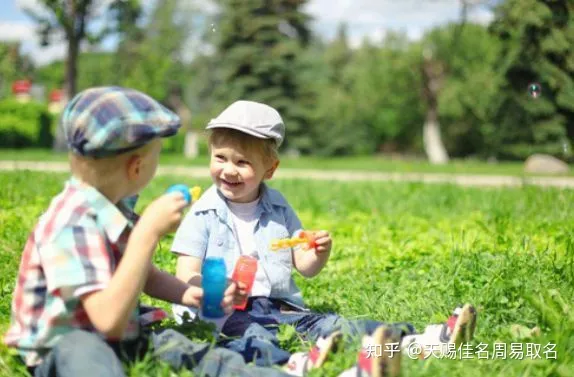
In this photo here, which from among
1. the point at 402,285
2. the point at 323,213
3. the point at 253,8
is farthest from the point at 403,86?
the point at 402,285

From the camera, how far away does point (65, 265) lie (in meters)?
2.09

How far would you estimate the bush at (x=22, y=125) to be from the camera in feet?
95.1

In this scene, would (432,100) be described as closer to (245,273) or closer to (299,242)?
(299,242)

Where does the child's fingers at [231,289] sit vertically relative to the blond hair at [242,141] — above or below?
below

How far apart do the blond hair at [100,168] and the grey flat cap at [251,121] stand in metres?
0.72

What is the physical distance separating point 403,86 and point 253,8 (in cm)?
1369

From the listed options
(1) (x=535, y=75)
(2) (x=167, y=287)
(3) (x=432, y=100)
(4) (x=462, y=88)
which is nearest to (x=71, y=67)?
(1) (x=535, y=75)

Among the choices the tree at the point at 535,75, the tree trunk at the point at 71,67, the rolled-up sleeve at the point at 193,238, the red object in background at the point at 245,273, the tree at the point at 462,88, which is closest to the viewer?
the red object in background at the point at 245,273

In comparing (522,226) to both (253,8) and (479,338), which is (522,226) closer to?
(479,338)

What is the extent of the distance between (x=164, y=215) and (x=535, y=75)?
2481 centimetres

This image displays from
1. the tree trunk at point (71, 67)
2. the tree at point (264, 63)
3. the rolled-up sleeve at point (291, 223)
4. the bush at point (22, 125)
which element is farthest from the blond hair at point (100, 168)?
the tree at point (264, 63)

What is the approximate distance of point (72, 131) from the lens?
218 cm

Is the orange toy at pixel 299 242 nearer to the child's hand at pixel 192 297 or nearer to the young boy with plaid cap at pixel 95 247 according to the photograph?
the child's hand at pixel 192 297

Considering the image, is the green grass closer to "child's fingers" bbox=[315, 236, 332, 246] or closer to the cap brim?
"child's fingers" bbox=[315, 236, 332, 246]
